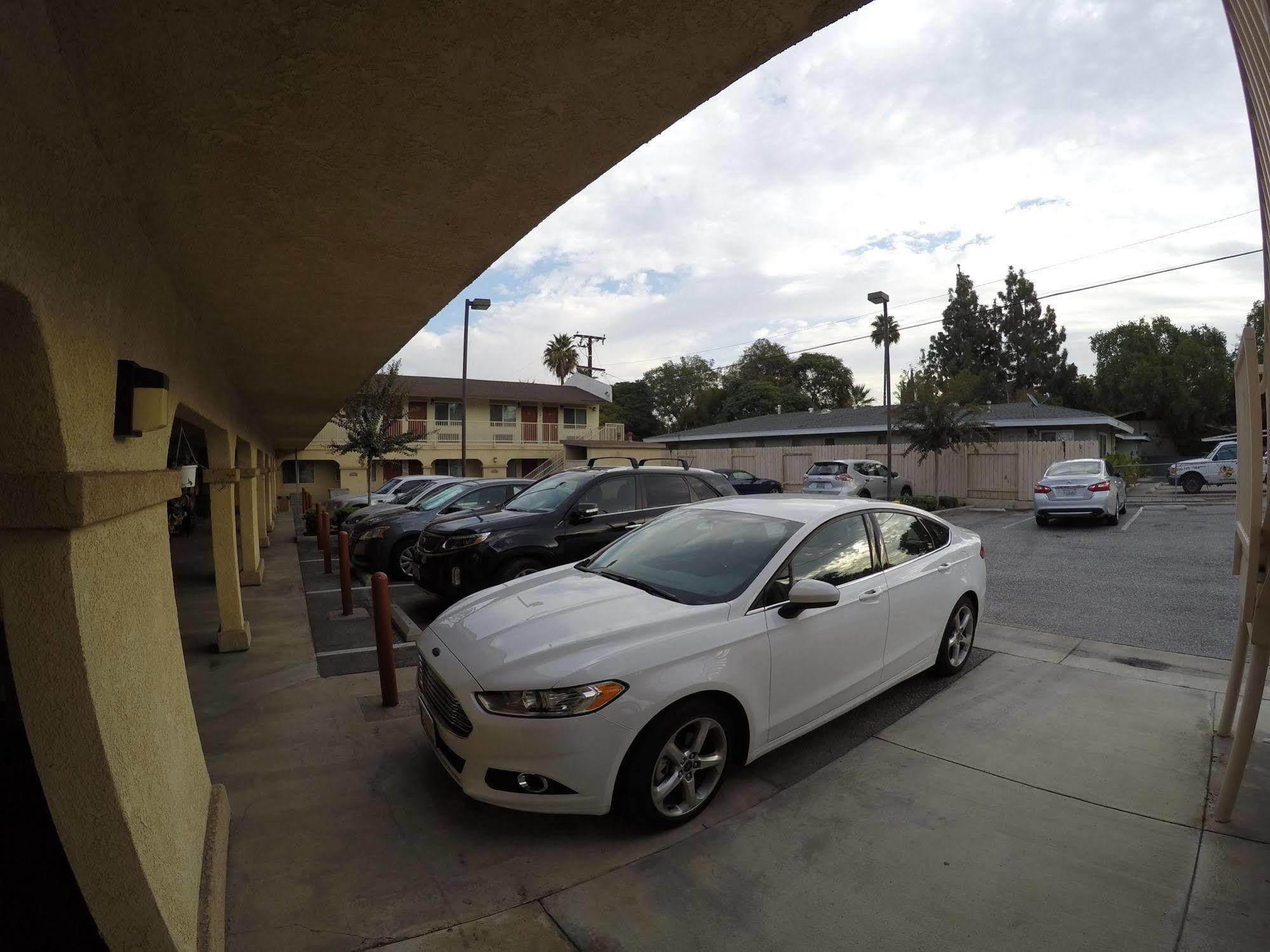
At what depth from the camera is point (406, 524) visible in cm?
1034

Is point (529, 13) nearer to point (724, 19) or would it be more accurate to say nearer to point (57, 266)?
point (724, 19)

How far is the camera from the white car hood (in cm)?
319

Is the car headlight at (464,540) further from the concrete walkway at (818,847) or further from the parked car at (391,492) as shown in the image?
the parked car at (391,492)

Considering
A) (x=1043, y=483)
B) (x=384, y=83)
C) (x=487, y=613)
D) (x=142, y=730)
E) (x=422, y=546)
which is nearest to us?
(x=384, y=83)

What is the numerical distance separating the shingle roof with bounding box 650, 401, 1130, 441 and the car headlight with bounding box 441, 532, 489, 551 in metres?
18.1

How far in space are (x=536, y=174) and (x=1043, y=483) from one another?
16176mm

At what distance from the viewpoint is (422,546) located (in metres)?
7.84

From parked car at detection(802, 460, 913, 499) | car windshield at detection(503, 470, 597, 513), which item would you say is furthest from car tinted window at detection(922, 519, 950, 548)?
parked car at detection(802, 460, 913, 499)

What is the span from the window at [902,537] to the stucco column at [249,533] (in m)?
7.78

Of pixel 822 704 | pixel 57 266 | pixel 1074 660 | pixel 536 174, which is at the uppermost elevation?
pixel 536 174

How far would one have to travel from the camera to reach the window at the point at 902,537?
4.72 m

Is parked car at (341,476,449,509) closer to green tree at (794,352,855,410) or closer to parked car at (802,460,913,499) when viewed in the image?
parked car at (802,460,913,499)

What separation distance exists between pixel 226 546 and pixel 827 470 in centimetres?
1674

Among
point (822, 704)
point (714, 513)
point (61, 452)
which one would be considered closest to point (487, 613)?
point (714, 513)
